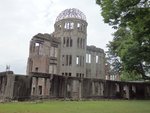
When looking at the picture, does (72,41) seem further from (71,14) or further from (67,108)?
(67,108)

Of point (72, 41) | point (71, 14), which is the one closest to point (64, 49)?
point (72, 41)

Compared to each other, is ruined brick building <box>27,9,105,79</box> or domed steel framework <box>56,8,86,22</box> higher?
domed steel framework <box>56,8,86,22</box>

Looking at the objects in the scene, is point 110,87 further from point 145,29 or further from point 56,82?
point 145,29

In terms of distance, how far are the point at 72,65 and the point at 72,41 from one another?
5088 mm

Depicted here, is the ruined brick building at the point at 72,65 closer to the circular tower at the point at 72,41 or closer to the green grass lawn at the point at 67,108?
the circular tower at the point at 72,41

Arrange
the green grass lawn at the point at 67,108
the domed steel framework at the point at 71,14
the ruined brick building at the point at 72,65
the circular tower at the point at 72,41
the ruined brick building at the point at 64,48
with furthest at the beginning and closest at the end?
the domed steel framework at the point at 71,14, the circular tower at the point at 72,41, the ruined brick building at the point at 64,48, the ruined brick building at the point at 72,65, the green grass lawn at the point at 67,108

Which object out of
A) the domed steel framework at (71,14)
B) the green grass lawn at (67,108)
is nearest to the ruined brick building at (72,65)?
the domed steel framework at (71,14)

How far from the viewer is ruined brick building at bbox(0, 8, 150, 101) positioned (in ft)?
113

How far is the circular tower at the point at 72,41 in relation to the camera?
166 feet

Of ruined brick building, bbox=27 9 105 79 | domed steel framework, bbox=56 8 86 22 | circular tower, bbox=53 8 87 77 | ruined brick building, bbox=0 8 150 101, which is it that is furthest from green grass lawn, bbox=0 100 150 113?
domed steel framework, bbox=56 8 86 22

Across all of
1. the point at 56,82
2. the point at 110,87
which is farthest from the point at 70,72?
the point at 56,82

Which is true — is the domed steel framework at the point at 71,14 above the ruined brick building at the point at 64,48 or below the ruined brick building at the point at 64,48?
above

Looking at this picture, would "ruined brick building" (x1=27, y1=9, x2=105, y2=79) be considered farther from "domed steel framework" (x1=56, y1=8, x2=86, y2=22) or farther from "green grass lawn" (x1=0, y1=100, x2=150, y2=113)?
"green grass lawn" (x1=0, y1=100, x2=150, y2=113)

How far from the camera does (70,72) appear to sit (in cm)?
5009
